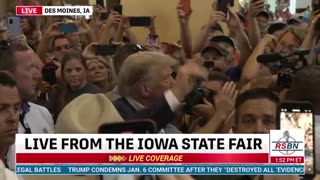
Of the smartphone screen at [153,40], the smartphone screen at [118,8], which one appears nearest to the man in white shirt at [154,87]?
the smartphone screen at [153,40]

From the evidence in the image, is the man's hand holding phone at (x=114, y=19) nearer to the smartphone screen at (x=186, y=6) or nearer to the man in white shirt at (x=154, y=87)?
the smartphone screen at (x=186, y=6)

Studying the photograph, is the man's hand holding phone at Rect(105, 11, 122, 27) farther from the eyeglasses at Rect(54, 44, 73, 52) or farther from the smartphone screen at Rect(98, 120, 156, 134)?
the smartphone screen at Rect(98, 120, 156, 134)

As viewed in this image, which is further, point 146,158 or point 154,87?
point 154,87

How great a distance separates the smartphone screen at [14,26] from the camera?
195 centimetres

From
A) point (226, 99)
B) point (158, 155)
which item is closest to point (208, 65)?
point (226, 99)

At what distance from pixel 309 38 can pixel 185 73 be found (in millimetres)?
765

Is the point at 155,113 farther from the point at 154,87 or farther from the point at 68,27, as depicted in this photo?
the point at 68,27

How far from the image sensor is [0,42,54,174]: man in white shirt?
119cm

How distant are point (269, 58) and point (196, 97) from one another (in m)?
0.36

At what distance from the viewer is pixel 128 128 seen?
968 mm

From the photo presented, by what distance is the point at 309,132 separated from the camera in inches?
37.2

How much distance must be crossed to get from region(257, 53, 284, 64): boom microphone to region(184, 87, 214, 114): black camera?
195 millimetres

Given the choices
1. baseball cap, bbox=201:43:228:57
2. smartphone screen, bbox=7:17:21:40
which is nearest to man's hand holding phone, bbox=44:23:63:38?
smartphone screen, bbox=7:17:21:40

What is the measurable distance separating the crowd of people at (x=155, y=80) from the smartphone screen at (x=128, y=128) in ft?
0.04
